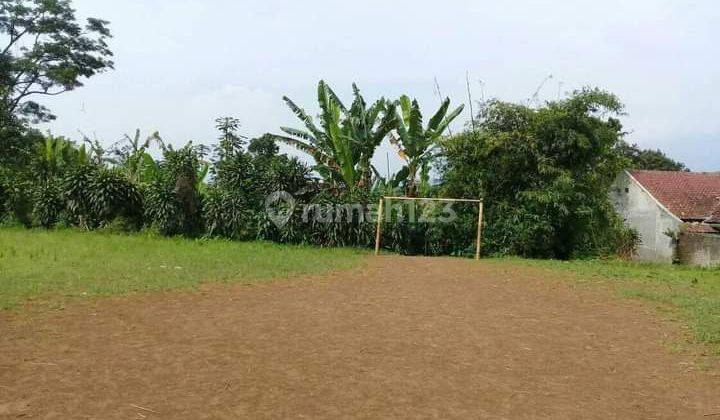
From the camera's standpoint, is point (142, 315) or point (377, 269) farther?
point (377, 269)

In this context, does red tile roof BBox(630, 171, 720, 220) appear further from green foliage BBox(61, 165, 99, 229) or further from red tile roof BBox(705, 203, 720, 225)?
green foliage BBox(61, 165, 99, 229)

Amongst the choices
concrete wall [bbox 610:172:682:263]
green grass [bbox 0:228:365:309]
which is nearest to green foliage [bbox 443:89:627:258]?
green grass [bbox 0:228:365:309]

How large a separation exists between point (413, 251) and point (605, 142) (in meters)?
5.07

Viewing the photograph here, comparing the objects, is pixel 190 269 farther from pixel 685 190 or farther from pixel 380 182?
pixel 685 190

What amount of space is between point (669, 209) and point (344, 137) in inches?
558

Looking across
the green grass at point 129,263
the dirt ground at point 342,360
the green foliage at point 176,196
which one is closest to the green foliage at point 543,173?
the green grass at point 129,263

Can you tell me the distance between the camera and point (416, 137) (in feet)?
49.1

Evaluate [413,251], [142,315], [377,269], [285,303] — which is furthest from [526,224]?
[142,315]

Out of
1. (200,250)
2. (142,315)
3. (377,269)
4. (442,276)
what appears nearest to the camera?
(142,315)

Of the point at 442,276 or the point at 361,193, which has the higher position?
the point at 361,193

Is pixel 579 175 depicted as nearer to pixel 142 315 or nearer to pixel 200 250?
pixel 200 250

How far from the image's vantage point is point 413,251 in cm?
1401

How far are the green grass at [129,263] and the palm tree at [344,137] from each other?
277 cm

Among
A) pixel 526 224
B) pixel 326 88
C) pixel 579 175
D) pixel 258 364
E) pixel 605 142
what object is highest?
pixel 326 88
